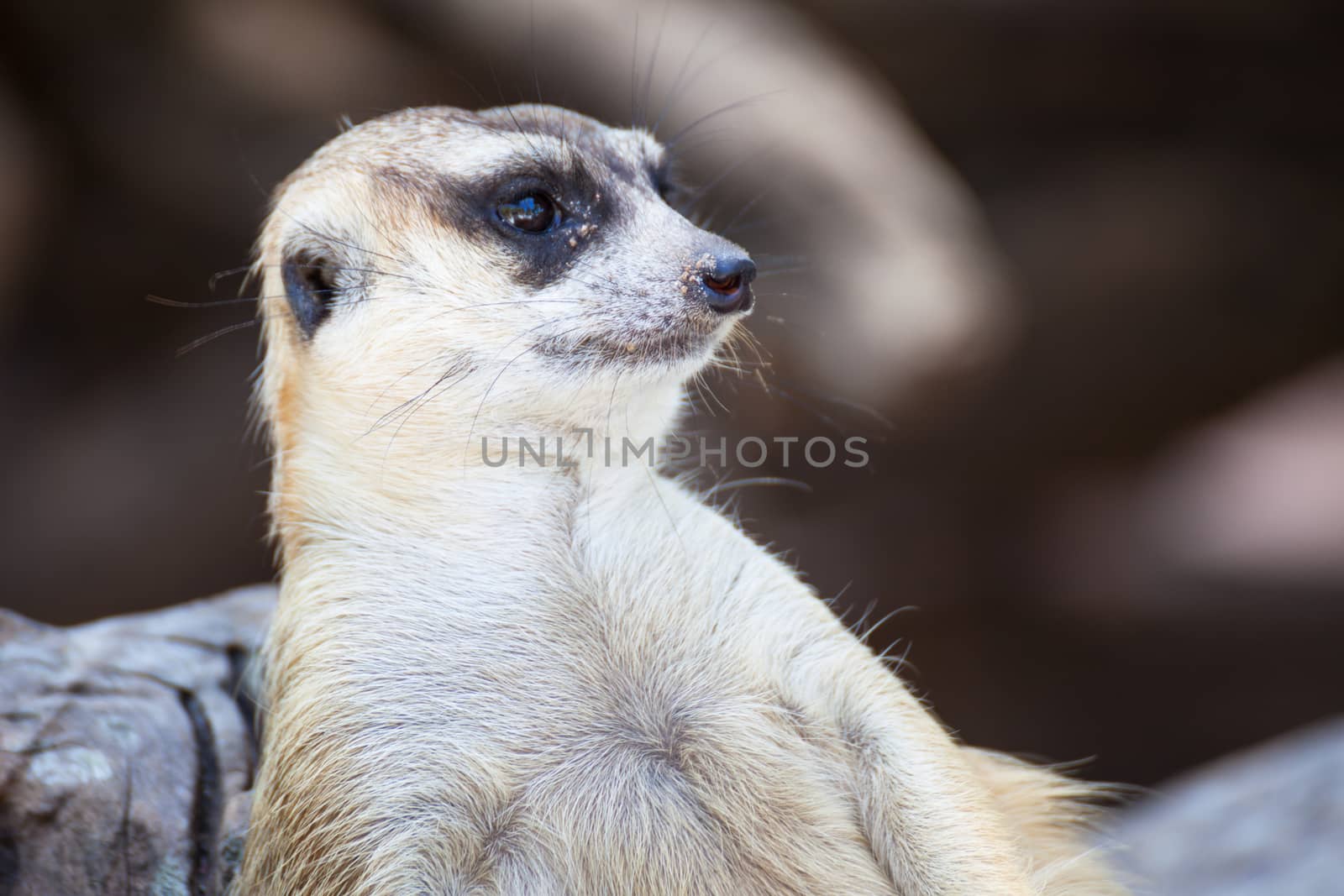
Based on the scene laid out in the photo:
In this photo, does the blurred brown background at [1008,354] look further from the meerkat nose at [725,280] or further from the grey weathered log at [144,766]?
the meerkat nose at [725,280]

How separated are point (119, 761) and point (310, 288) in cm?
101

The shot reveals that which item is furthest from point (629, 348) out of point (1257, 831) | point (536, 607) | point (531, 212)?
point (1257, 831)

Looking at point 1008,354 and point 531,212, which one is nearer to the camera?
point 531,212

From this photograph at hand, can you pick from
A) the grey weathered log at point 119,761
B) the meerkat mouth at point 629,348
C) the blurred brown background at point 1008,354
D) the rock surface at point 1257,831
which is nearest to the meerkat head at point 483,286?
the meerkat mouth at point 629,348

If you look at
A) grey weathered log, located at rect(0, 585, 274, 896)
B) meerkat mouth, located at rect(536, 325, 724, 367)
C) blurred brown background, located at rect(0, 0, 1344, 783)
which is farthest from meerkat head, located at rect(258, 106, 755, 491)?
blurred brown background, located at rect(0, 0, 1344, 783)

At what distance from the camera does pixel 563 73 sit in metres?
5.04

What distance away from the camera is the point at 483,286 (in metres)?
2.20

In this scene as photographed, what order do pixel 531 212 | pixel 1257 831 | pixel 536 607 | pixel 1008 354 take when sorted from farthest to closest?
pixel 1008 354, pixel 1257 831, pixel 531 212, pixel 536 607

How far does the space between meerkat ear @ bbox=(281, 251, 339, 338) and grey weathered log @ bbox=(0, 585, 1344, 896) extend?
2.89ft

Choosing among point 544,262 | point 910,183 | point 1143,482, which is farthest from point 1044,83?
point 544,262

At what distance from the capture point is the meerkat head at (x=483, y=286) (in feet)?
7.08

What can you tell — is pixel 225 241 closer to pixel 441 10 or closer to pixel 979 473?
pixel 441 10

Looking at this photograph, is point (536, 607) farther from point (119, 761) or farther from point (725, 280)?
point (119, 761)

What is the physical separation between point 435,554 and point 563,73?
341 centimetres
